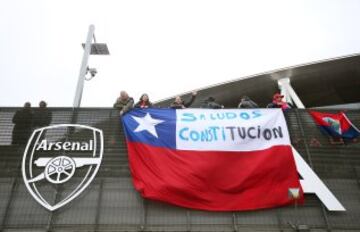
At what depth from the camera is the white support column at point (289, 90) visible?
18.0m

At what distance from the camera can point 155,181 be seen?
260 inches

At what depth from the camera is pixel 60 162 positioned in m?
6.75

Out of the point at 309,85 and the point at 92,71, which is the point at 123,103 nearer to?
the point at 92,71

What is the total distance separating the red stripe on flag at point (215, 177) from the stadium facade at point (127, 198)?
19 cm

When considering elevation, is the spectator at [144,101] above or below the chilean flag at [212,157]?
above

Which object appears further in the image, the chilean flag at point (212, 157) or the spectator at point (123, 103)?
the spectator at point (123, 103)

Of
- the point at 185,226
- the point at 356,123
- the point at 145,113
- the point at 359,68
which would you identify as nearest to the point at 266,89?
the point at 359,68

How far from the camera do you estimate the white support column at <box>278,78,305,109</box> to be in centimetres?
1800

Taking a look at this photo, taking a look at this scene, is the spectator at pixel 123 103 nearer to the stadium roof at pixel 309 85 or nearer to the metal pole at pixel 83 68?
the metal pole at pixel 83 68

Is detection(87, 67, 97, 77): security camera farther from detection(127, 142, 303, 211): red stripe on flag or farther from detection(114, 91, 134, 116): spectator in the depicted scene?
detection(127, 142, 303, 211): red stripe on flag

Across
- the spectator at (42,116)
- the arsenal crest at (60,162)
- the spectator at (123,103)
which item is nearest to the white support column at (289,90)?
the spectator at (123,103)

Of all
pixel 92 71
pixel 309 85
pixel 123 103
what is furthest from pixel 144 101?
pixel 309 85

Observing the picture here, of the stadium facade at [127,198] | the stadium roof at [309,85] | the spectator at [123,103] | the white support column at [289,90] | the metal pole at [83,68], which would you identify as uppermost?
the stadium roof at [309,85]

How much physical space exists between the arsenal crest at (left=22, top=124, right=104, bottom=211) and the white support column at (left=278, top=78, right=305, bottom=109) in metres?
13.2
